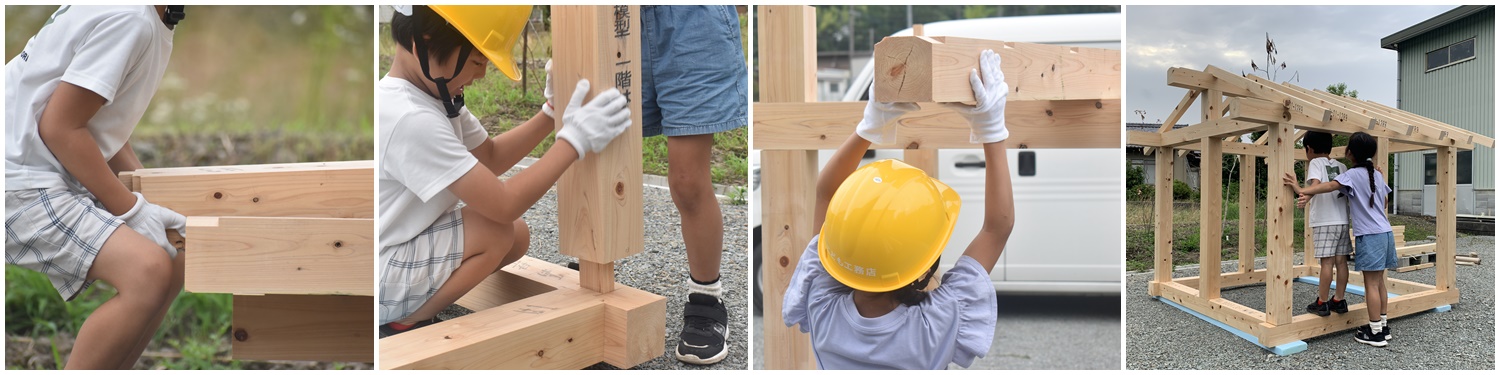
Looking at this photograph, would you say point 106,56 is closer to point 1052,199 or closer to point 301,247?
point 301,247

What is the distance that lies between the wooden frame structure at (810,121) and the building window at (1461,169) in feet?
16.9

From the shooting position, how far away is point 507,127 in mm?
2525

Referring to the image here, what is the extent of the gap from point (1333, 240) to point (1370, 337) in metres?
0.58

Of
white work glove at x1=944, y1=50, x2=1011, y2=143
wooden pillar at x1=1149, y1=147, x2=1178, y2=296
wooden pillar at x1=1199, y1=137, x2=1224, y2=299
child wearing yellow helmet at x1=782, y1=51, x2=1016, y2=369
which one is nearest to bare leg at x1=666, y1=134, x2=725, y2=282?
child wearing yellow helmet at x1=782, y1=51, x2=1016, y2=369

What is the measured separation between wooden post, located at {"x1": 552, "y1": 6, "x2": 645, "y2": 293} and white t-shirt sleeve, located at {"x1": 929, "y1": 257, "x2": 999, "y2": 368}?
0.80m

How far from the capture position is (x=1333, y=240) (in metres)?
4.68

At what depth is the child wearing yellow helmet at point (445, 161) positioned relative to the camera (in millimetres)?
1898

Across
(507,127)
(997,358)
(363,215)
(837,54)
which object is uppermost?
(837,54)

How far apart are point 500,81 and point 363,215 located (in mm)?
560

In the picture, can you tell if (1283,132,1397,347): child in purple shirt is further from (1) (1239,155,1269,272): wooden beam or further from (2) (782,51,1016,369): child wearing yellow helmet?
(2) (782,51,1016,369): child wearing yellow helmet

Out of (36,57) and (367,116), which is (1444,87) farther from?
(36,57)

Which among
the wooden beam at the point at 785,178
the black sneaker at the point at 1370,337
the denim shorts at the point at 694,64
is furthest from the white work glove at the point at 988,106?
the black sneaker at the point at 1370,337

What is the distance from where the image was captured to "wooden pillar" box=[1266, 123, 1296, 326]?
3.92 metres

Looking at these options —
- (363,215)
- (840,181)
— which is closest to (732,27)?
(840,181)
